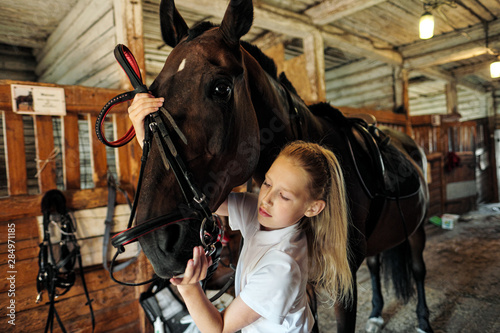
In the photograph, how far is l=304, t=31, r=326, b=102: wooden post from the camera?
156 inches

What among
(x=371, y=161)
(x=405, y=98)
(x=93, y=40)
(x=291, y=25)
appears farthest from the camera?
(x=405, y=98)

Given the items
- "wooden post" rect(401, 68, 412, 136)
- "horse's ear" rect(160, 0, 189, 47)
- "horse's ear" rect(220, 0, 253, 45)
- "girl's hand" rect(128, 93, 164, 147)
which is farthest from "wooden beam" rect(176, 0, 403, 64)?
"girl's hand" rect(128, 93, 164, 147)

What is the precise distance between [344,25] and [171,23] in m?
4.04

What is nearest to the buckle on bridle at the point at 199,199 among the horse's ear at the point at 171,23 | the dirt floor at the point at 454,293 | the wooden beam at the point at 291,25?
the horse's ear at the point at 171,23

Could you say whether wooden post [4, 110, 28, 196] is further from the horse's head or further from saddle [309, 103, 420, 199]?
saddle [309, 103, 420, 199]

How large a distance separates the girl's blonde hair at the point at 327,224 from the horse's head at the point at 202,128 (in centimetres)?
24

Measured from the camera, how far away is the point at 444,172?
654 cm

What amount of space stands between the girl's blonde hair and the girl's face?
0.06 metres

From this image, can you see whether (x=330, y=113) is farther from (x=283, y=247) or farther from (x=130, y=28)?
(x=130, y=28)

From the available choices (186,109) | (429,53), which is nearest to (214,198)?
(186,109)

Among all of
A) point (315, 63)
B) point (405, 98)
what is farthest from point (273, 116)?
point (405, 98)

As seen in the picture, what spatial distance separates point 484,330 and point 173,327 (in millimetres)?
2548

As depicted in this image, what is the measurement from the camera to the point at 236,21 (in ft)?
3.40

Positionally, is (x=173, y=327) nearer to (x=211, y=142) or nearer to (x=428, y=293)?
(x=211, y=142)
